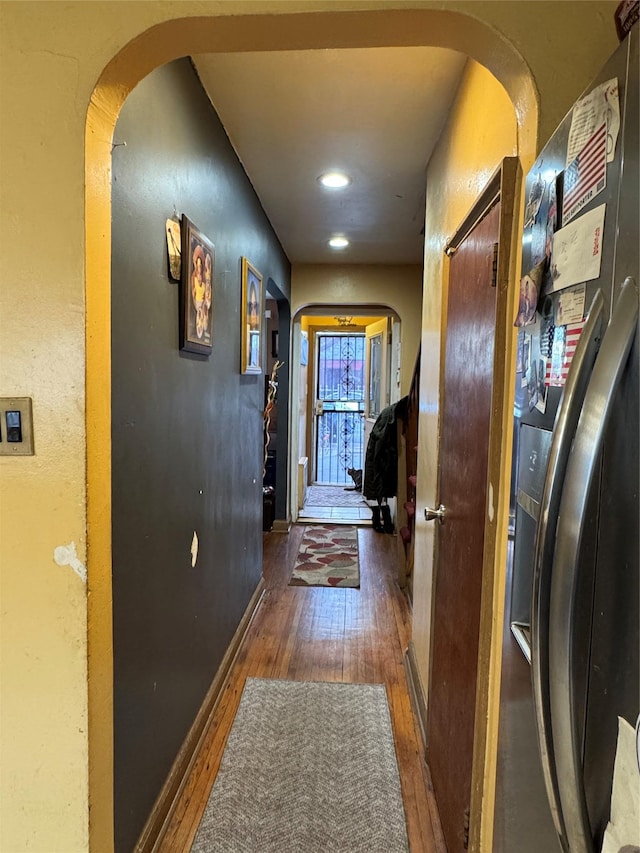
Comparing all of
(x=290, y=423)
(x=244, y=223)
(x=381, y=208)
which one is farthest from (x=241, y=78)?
(x=290, y=423)

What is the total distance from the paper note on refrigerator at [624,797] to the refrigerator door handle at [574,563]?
33mm

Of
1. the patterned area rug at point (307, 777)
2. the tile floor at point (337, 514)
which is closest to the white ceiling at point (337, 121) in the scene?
the patterned area rug at point (307, 777)

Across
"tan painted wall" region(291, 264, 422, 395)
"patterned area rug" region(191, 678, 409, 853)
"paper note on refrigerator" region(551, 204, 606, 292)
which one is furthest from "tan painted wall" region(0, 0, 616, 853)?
"tan painted wall" region(291, 264, 422, 395)

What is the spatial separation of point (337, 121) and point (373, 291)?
2.54 meters

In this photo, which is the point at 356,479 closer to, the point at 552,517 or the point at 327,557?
the point at 327,557

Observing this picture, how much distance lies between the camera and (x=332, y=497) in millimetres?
6469

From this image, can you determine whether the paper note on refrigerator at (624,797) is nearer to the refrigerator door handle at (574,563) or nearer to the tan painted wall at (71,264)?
the refrigerator door handle at (574,563)

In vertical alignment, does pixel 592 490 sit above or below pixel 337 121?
below

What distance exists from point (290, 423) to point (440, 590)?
336 centimetres

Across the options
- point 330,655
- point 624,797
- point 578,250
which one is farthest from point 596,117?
point 330,655

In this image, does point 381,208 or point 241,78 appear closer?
point 241,78

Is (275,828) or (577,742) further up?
(577,742)

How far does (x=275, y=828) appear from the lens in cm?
160

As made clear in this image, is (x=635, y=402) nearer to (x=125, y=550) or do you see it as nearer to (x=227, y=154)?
(x=125, y=550)
